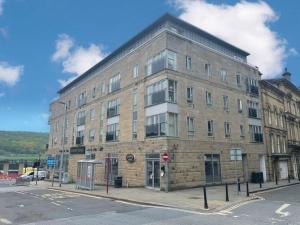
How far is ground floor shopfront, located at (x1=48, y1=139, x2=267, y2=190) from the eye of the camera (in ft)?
72.7

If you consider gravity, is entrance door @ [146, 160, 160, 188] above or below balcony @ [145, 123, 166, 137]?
below

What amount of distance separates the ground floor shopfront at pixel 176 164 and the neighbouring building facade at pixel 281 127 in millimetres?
3805

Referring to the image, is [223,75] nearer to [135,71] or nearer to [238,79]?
[238,79]

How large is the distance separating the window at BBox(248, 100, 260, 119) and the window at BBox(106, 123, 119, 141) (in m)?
15.6

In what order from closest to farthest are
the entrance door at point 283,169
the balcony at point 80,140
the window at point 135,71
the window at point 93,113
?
the window at point 135,71
the entrance door at point 283,169
the window at point 93,113
the balcony at point 80,140

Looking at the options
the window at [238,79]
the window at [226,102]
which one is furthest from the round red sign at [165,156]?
the window at [238,79]

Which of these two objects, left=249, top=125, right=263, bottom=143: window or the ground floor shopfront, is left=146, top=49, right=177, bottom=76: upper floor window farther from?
left=249, top=125, right=263, bottom=143: window

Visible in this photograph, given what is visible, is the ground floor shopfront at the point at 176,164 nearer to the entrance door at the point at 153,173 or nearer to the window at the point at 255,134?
the entrance door at the point at 153,173

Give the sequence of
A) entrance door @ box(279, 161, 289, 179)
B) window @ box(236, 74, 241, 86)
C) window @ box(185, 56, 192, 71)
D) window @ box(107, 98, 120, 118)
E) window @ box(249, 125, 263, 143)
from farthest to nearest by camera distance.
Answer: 1. entrance door @ box(279, 161, 289, 179)
2. window @ box(249, 125, 263, 143)
3. window @ box(236, 74, 241, 86)
4. window @ box(107, 98, 120, 118)
5. window @ box(185, 56, 192, 71)

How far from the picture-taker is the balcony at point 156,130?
22959 mm

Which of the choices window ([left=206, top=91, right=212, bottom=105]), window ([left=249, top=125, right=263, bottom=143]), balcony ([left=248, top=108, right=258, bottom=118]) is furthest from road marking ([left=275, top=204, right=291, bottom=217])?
balcony ([left=248, top=108, right=258, bottom=118])

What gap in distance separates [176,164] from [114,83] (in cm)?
1390

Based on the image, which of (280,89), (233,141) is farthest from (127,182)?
(280,89)

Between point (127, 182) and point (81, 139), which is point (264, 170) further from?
point (81, 139)
